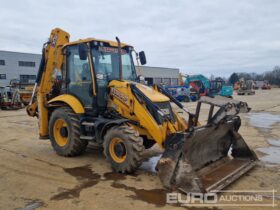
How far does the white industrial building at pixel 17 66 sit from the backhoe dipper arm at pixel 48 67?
4016 cm

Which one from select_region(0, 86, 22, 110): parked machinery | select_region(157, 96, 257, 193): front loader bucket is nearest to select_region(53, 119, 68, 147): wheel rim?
select_region(157, 96, 257, 193): front loader bucket

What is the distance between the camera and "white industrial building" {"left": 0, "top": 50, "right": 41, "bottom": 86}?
154 feet

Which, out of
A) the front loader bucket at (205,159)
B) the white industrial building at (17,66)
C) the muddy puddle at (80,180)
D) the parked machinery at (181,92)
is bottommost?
the muddy puddle at (80,180)

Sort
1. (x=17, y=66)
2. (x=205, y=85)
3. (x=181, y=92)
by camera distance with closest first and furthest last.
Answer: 1. (x=181, y=92)
2. (x=205, y=85)
3. (x=17, y=66)

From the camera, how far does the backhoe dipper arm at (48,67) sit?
755 centimetres

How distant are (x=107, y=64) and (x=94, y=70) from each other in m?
0.42

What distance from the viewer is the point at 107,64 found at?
6.74 m

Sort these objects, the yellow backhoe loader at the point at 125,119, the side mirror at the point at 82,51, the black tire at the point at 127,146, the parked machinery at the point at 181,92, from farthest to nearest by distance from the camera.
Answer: the parked machinery at the point at 181,92 → the side mirror at the point at 82,51 → the black tire at the point at 127,146 → the yellow backhoe loader at the point at 125,119

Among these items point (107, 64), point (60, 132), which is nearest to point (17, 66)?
point (60, 132)

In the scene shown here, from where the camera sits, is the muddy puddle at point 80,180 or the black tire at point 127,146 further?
the black tire at point 127,146

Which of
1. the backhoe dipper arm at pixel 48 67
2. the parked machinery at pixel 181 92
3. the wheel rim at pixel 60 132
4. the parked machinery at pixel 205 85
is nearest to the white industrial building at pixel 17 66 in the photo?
the parked machinery at pixel 205 85

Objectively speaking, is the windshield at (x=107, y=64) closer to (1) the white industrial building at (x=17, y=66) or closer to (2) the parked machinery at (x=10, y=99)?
(2) the parked machinery at (x=10, y=99)

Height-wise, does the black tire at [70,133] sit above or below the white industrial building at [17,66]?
below

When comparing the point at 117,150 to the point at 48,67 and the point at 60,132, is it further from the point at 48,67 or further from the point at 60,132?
the point at 48,67
